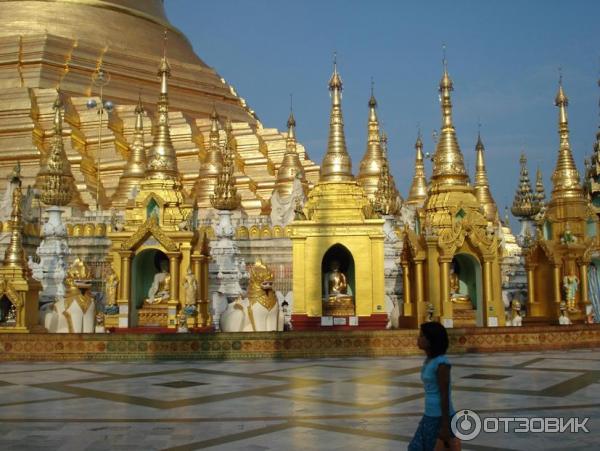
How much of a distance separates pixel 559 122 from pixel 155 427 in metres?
19.0

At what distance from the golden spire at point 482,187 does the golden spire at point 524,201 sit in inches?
226

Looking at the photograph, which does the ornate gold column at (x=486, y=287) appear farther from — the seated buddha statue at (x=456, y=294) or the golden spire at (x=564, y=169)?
the golden spire at (x=564, y=169)

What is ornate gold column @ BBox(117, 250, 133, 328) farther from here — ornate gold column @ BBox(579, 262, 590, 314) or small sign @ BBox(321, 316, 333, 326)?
ornate gold column @ BBox(579, 262, 590, 314)

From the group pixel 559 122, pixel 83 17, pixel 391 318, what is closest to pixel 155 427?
pixel 391 318

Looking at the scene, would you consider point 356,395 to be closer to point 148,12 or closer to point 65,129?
point 65,129

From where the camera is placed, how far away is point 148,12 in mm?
40781

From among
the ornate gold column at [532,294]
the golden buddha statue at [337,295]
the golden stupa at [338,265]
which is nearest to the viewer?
the golden stupa at [338,265]

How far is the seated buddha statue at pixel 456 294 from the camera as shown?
15820 mm

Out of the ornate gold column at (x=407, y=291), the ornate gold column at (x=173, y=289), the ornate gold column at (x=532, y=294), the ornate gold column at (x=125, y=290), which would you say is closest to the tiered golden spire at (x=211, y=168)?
the ornate gold column at (x=125, y=290)

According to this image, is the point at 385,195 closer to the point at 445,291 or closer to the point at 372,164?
the point at 372,164

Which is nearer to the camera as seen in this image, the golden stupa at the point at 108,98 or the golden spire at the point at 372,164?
the golden spire at the point at 372,164

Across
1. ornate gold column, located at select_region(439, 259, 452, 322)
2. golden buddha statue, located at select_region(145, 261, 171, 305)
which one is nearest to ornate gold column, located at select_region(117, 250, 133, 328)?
golden buddha statue, located at select_region(145, 261, 171, 305)

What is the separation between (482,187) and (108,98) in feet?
56.1

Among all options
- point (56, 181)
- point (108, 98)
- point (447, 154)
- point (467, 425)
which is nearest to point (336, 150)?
point (447, 154)
